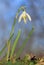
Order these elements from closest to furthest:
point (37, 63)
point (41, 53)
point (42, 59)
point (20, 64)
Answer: point (20, 64) < point (37, 63) < point (42, 59) < point (41, 53)

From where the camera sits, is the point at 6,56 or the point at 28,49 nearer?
the point at 6,56

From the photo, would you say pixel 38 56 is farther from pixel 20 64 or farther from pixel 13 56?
pixel 20 64

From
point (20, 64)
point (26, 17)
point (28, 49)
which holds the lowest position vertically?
point (20, 64)

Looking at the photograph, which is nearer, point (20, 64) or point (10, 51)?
point (20, 64)

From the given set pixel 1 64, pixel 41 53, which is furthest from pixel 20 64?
pixel 41 53

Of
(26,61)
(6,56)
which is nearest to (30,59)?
(26,61)

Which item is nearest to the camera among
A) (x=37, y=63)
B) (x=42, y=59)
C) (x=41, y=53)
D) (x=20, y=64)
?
(x=20, y=64)

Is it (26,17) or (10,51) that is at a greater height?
(26,17)

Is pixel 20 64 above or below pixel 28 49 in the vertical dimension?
below

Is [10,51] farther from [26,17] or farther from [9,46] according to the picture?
[26,17]
